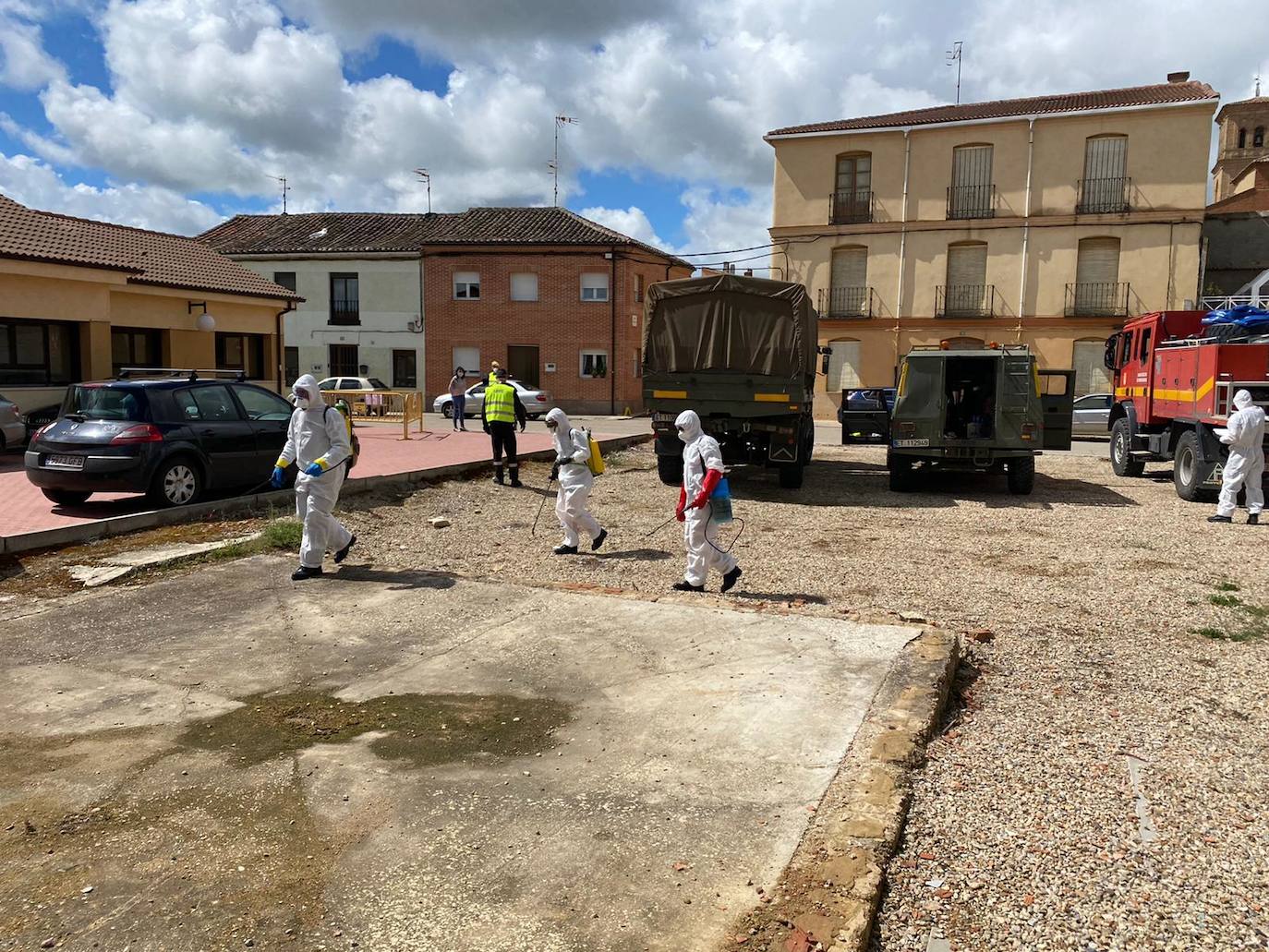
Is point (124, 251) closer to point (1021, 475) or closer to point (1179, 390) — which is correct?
point (1021, 475)

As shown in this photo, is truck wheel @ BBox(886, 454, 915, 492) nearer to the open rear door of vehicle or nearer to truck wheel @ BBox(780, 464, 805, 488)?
truck wheel @ BBox(780, 464, 805, 488)

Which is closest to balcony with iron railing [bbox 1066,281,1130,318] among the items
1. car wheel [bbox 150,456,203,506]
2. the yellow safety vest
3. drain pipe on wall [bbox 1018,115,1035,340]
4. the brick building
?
drain pipe on wall [bbox 1018,115,1035,340]

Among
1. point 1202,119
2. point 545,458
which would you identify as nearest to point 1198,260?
point 1202,119

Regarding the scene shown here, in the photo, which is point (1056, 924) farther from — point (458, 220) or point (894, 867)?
point (458, 220)

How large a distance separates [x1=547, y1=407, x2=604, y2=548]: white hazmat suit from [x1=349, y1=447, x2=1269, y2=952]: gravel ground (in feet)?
1.04

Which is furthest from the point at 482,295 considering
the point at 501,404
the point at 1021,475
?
the point at 1021,475

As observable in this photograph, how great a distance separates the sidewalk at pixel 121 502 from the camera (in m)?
8.55

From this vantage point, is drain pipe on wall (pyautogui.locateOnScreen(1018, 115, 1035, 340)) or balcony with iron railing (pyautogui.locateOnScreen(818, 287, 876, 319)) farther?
balcony with iron railing (pyautogui.locateOnScreen(818, 287, 876, 319))

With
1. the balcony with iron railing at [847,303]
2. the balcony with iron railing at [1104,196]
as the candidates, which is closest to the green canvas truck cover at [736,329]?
the balcony with iron railing at [847,303]

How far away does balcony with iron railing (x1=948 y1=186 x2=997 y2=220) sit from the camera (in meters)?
30.8

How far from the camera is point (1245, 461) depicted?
11.2 metres

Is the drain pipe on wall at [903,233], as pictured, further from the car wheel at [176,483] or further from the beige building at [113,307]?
the car wheel at [176,483]

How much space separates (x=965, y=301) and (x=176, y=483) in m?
27.4

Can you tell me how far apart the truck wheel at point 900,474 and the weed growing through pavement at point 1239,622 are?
6244 millimetres
